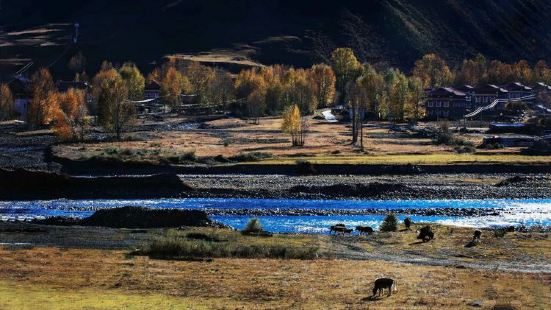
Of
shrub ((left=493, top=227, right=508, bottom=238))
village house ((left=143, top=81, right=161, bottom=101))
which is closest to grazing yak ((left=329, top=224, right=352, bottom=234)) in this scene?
shrub ((left=493, top=227, right=508, bottom=238))

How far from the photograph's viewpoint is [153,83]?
19500 centimetres

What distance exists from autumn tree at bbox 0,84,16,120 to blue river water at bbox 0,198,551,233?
289 ft

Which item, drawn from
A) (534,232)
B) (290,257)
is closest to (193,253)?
(290,257)

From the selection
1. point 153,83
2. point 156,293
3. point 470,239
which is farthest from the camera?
point 153,83

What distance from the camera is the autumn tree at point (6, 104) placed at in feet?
493

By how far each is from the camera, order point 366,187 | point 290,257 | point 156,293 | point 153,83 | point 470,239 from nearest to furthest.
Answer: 1. point 156,293
2. point 290,257
3. point 470,239
4. point 366,187
5. point 153,83

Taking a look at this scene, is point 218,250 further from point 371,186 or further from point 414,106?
point 414,106

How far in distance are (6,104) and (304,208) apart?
98664mm

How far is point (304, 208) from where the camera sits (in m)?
63.6

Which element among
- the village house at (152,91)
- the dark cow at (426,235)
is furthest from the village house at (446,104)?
the dark cow at (426,235)

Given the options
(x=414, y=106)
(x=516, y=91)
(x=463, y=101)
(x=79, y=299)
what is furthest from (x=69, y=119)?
(x=516, y=91)

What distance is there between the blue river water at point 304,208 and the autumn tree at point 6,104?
88.2 meters

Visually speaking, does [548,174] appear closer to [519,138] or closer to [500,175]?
[500,175]

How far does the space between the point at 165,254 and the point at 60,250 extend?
15.6 feet
